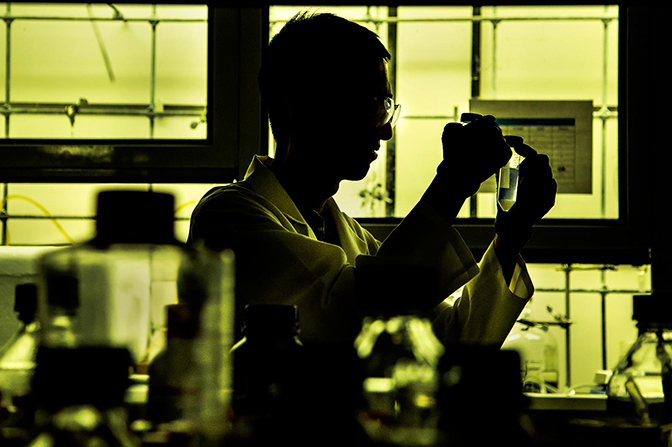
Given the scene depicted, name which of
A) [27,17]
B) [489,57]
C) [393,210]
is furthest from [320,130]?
[27,17]

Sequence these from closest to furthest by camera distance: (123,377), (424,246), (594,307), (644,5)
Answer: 1. (123,377)
2. (424,246)
3. (644,5)
4. (594,307)

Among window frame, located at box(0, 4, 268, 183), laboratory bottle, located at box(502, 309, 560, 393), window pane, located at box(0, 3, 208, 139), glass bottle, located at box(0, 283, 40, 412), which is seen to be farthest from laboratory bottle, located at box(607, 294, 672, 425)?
window pane, located at box(0, 3, 208, 139)

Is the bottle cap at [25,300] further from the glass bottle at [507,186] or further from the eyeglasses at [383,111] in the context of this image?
the glass bottle at [507,186]

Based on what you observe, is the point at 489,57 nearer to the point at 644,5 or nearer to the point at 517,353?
the point at 644,5

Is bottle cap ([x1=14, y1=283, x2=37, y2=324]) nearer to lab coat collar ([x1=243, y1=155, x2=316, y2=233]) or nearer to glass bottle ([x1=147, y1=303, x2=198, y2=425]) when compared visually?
glass bottle ([x1=147, y1=303, x2=198, y2=425])

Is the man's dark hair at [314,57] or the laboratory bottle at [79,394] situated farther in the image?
the man's dark hair at [314,57]

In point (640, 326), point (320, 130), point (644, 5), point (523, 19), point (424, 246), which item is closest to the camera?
point (640, 326)

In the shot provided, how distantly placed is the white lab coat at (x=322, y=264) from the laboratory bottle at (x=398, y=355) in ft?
1.22

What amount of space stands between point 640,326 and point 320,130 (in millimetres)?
781

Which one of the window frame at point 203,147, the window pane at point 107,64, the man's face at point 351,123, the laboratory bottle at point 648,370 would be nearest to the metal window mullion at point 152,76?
the window pane at point 107,64

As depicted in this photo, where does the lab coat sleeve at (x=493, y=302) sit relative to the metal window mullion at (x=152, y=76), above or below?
below

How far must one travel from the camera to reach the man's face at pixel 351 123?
4.48 ft

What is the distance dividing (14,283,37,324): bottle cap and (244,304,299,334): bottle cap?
225 mm

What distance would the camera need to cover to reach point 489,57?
6.73 feet
